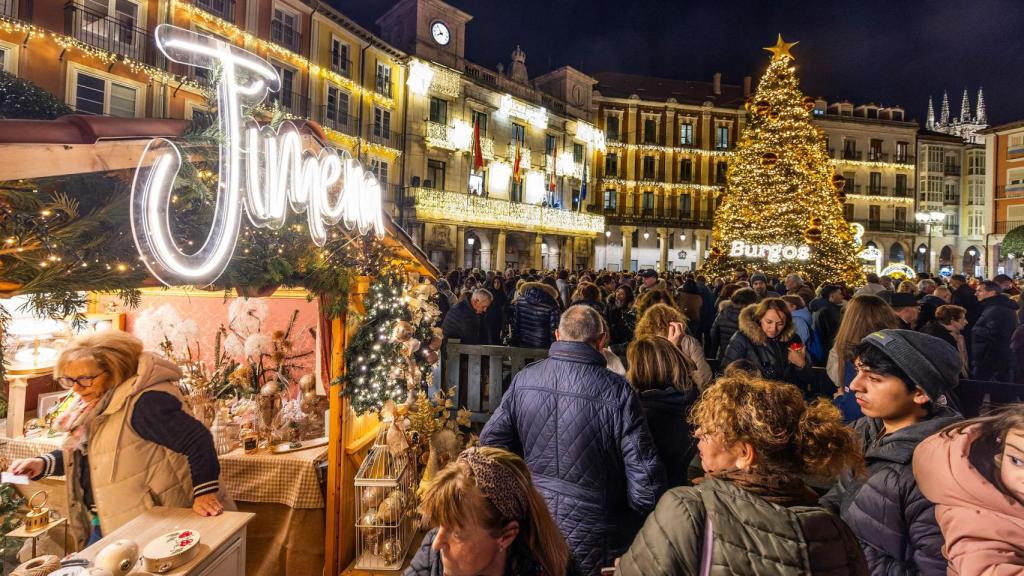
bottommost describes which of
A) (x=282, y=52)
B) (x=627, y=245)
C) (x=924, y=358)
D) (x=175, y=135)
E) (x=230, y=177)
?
(x=924, y=358)

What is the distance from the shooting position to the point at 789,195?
16.0 meters

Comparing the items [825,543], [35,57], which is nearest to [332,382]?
[825,543]

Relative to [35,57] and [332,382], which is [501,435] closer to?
[332,382]

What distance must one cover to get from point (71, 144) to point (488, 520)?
205cm

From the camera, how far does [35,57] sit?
1300cm

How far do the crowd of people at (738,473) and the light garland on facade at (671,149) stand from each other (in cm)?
3781

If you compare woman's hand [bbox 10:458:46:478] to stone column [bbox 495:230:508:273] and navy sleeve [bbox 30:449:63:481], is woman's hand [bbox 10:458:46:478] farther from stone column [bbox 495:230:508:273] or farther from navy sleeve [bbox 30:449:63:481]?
stone column [bbox 495:230:508:273]

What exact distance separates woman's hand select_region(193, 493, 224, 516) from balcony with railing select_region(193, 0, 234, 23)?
65.6 ft

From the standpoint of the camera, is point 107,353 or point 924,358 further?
point 107,353

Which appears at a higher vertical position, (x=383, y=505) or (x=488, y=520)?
(x=488, y=520)

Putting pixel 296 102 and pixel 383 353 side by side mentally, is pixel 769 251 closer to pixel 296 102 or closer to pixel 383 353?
pixel 383 353

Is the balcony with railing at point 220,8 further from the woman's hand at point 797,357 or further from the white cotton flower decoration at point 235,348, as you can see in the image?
the woman's hand at point 797,357

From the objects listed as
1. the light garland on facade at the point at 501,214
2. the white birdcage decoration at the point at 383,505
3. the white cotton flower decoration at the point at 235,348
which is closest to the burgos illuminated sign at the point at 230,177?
the white birdcage decoration at the point at 383,505

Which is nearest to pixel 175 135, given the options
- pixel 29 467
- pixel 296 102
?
pixel 29 467
